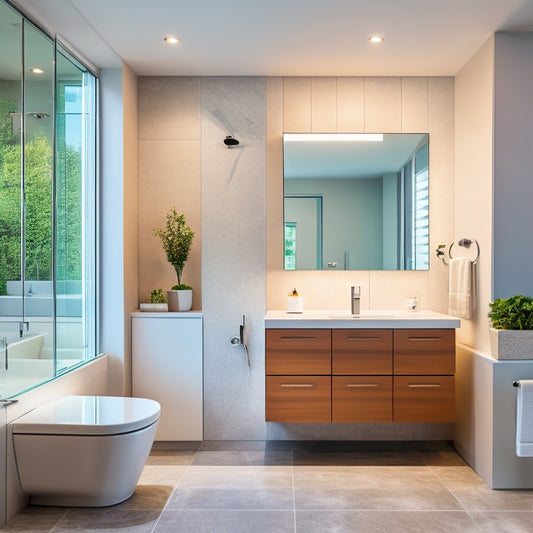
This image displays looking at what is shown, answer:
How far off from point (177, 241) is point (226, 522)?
6.02 ft

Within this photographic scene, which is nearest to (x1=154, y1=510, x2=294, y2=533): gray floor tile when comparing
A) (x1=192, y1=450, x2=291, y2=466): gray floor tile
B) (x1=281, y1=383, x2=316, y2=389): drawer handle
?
(x1=192, y1=450, x2=291, y2=466): gray floor tile

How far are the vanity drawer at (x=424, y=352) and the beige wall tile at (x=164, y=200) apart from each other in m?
1.45

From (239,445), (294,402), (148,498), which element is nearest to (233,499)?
(148,498)

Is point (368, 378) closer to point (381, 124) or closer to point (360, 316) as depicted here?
point (360, 316)

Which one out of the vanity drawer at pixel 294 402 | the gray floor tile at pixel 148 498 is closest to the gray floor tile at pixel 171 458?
the gray floor tile at pixel 148 498

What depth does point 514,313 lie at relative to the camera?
115 inches

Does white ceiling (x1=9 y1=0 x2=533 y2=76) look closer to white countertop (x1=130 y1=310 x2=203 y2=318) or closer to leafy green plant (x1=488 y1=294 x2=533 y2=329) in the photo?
leafy green plant (x1=488 y1=294 x2=533 y2=329)

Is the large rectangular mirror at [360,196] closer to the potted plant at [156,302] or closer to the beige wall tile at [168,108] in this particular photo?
the beige wall tile at [168,108]

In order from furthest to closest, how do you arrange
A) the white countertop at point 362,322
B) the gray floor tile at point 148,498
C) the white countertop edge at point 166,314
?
the white countertop edge at point 166,314 < the white countertop at point 362,322 < the gray floor tile at point 148,498

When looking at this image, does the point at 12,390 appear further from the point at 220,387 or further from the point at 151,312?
the point at 220,387

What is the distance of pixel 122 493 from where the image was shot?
2.67 m

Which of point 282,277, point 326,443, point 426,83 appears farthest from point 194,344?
point 426,83

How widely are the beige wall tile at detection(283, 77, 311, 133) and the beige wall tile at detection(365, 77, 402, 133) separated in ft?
1.36

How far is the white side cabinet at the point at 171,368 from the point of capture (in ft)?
11.9
